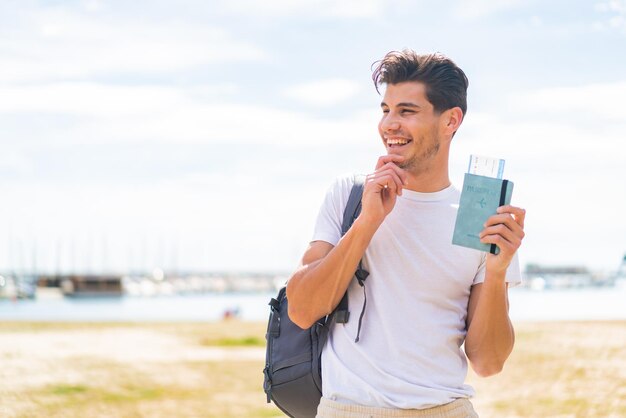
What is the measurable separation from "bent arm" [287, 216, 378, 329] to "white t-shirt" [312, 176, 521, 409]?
11 cm

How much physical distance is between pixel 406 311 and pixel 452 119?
2.56 feet

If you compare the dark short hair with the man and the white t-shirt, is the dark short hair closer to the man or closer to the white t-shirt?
the man

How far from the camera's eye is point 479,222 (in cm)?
316

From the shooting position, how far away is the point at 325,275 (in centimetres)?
322

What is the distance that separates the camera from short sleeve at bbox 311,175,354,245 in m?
3.38

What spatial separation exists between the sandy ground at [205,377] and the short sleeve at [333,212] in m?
8.88

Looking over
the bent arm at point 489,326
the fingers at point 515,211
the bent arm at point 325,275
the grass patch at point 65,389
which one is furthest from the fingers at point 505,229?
the grass patch at point 65,389

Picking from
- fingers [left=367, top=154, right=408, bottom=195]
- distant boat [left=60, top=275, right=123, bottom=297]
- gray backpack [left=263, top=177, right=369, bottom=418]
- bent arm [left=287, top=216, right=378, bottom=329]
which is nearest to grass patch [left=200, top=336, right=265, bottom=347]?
gray backpack [left=263, top=177, right=369, bottom=418]

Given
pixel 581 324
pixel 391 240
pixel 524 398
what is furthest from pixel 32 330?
pixel 391 240

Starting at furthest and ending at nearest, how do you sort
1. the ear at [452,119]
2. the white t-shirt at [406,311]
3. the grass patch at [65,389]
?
1. the grass patch at [65,389]
2. the ear at [452,119]
3. the white t-shirt at [406,311]

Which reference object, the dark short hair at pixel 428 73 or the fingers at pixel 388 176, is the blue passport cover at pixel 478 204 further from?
the dark short hair at pixel 428 73

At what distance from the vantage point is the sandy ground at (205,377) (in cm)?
1243

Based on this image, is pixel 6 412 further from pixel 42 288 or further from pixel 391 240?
pixel 42 288

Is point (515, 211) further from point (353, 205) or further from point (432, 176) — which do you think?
point (353, 205)
